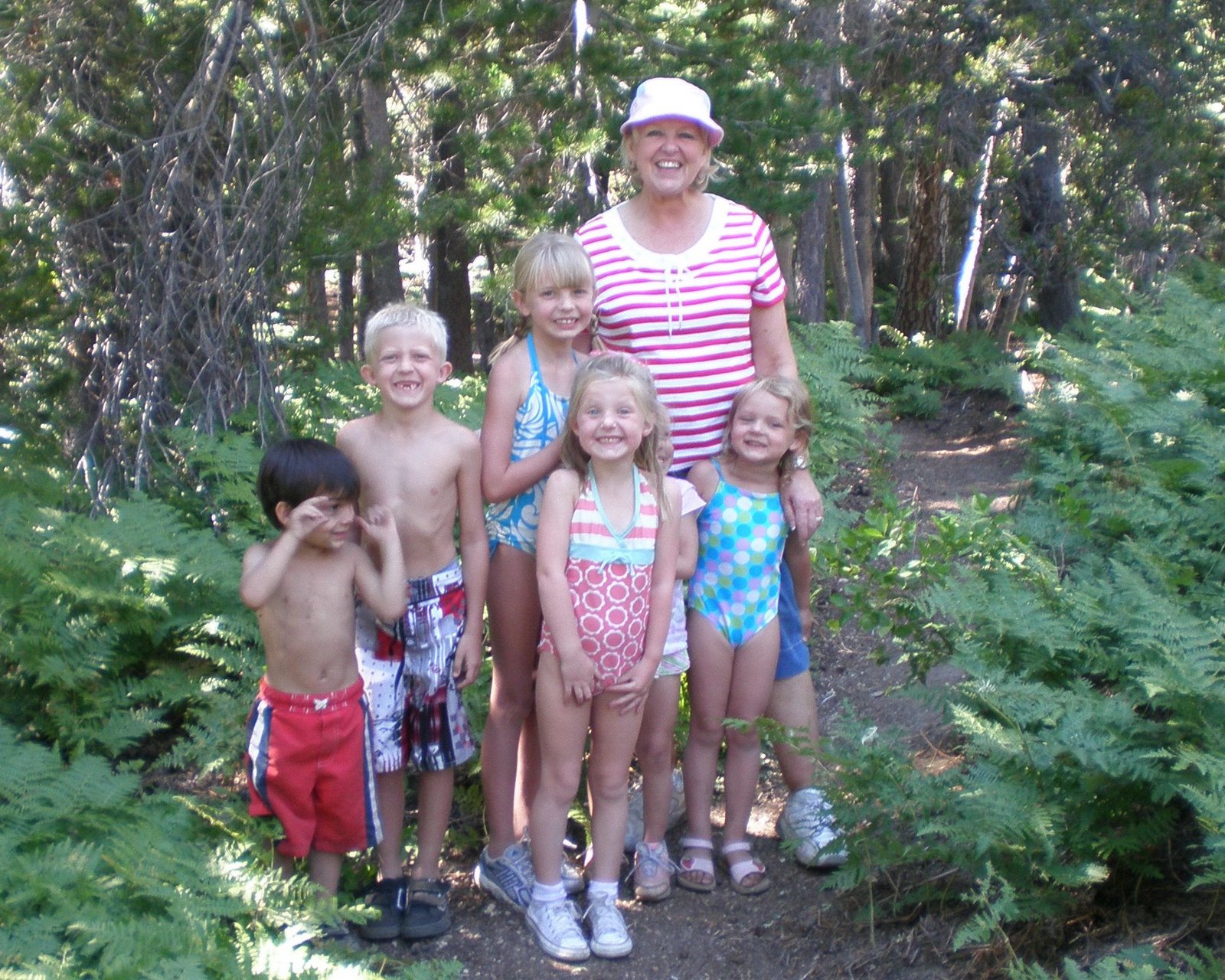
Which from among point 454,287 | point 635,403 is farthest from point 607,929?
point 454,287

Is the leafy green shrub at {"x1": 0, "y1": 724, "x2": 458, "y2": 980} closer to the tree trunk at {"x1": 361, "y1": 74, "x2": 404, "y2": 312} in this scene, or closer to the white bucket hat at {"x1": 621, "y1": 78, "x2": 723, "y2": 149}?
the white bucket hat at {"x1": 621, "y1": 78, "x2": 723, "y2": 149}

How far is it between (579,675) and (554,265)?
115 centimetres

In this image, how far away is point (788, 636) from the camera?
12.8 ft

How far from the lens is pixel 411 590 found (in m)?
3.42

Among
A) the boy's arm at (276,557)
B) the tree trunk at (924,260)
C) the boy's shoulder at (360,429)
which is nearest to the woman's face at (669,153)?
the boy's shoulder at (360,429)

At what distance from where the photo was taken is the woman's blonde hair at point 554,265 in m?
3.34

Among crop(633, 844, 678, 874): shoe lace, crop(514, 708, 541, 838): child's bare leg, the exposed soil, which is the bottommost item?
the exposed soil

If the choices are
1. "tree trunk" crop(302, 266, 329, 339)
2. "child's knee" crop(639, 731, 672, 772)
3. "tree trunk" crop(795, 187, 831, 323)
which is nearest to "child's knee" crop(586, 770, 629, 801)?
"child's knee" crop(639, 731, 672, 772)

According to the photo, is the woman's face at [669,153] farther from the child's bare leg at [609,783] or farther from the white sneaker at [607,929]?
the white sneaker at [607,929]

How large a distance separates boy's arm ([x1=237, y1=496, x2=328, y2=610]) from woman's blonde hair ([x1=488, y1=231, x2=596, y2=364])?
0.84m

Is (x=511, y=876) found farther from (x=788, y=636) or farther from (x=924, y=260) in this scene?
(x=924, y=260)

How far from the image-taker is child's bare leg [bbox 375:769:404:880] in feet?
11.7

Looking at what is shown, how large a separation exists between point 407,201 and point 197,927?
5.17 metres

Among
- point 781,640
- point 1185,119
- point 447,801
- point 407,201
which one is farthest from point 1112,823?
point 1185,119
